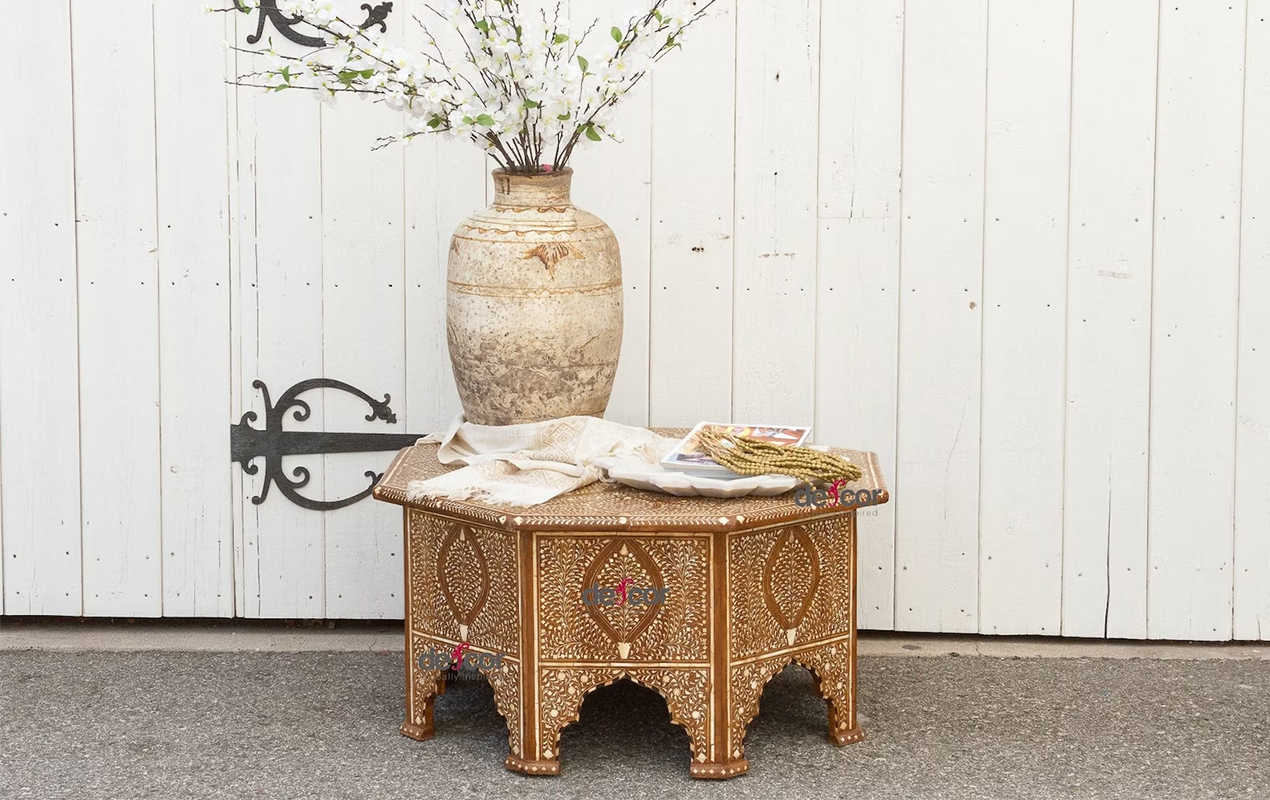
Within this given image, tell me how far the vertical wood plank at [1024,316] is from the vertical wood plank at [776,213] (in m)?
0.34

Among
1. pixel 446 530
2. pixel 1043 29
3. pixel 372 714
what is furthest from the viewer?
pixel 1043 29

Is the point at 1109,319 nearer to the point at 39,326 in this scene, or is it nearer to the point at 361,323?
the point at 361,323

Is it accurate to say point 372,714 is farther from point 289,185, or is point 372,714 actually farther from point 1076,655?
point 1076,655

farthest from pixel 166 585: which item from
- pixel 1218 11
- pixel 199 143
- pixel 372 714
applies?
pixel 1218 11

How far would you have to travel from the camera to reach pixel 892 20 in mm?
2807

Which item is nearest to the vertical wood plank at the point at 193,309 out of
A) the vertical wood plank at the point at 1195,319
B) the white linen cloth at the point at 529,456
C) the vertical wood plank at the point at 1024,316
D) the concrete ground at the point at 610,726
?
the concrete ground at the point at 610,726

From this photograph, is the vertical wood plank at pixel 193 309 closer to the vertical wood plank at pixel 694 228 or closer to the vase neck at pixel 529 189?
the vase neck at pixel 529 189

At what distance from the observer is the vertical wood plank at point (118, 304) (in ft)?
9.46

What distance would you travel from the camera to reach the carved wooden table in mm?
2264

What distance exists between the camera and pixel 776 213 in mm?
2875

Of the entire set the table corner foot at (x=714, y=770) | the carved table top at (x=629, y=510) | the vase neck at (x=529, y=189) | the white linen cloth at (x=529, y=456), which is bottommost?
the table corner foot at (x=714, y=770)

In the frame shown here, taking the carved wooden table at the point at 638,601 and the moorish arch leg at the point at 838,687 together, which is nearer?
the carved wooden table at the point at 638,601

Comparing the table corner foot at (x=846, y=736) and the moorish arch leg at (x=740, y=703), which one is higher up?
the moorish arch leg at (x=740, y=703)

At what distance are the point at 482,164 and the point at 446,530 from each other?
827 mm
